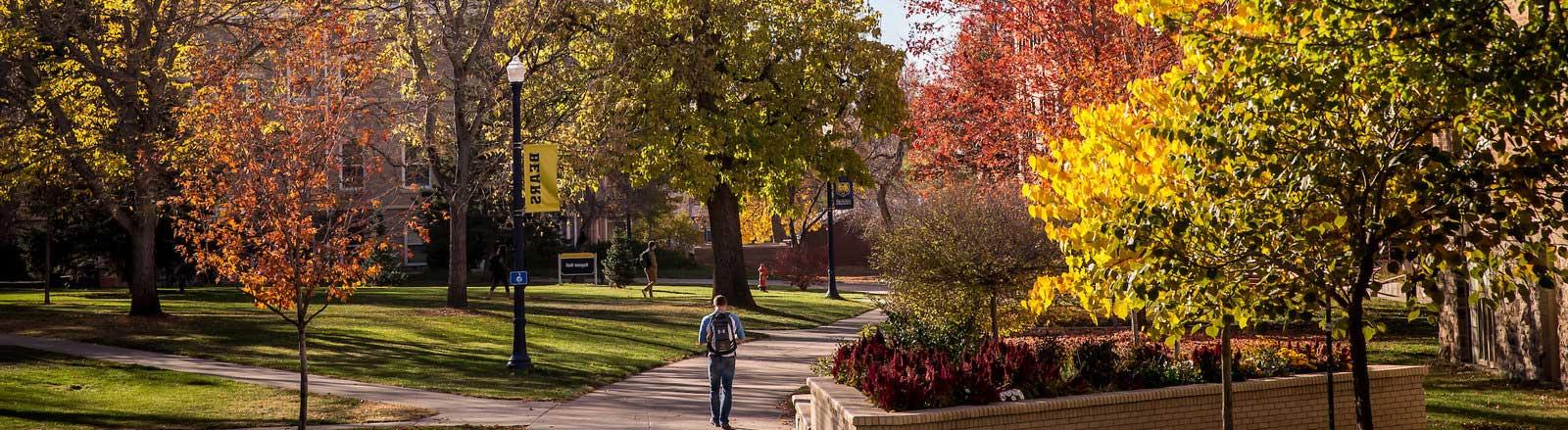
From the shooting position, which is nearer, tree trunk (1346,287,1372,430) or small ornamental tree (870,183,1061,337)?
tree trunk (1346,287,1372,430)

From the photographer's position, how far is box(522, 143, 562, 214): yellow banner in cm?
2030

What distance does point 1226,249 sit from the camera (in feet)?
28.8

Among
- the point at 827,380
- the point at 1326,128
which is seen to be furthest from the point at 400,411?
the point at 1326,128

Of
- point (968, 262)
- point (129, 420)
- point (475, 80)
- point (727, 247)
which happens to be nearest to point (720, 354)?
point (968, 262)

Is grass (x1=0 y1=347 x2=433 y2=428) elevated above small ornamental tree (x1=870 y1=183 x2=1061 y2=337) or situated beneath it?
situated beneath

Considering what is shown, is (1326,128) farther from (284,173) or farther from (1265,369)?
(284,173)

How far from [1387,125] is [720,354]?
8094 mm

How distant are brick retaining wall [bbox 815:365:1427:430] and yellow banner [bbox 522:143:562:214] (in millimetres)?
8204

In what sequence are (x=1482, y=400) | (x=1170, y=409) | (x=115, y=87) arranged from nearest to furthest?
(x=1170, y=409) < (x=1482, y=400) < (x=115, y=87)

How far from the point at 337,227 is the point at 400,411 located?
2396 millimetres

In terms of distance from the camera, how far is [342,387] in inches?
692

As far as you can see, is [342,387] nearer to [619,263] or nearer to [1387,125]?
[1387,125]

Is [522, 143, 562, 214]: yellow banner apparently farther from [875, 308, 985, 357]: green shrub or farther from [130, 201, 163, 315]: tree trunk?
[130, 201, 163, 315]: tree trunk

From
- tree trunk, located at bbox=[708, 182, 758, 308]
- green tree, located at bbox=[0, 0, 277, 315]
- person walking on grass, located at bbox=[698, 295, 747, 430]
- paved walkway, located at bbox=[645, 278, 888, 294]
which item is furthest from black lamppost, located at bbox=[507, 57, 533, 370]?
paved walkway, located at bbox=[645, 278, 888, 294]
